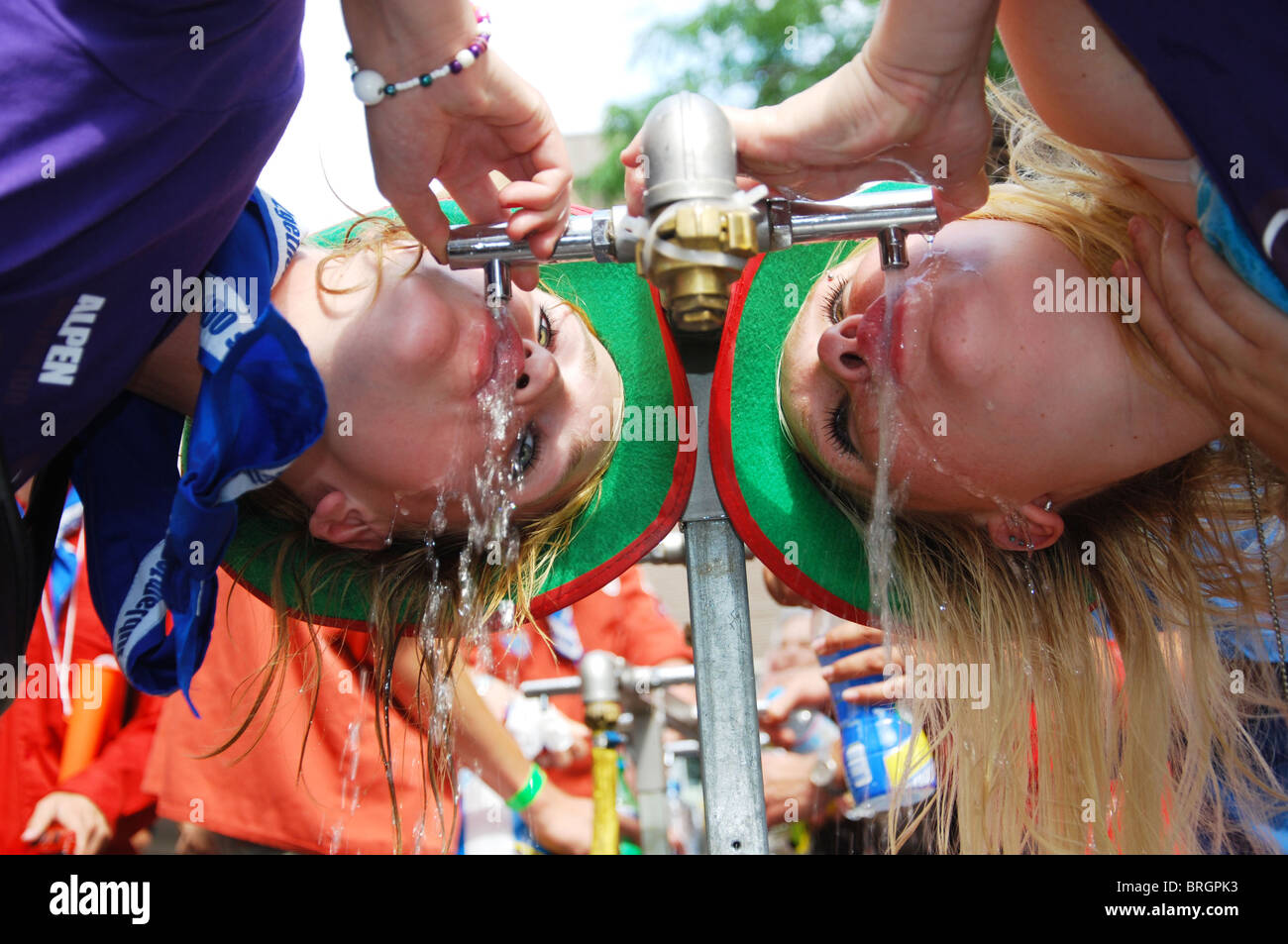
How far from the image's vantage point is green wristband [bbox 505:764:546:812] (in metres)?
2.00

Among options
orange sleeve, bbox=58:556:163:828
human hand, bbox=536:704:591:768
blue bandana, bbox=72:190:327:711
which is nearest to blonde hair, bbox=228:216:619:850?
blue bandana, bbox=72:190:327:711

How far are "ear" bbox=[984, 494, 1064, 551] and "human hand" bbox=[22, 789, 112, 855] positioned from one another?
1.65 meters

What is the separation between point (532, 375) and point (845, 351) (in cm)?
35

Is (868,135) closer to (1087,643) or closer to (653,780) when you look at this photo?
(1087,643)

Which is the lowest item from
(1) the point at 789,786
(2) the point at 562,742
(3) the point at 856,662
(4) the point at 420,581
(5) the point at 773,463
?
(1) the point at 789,786

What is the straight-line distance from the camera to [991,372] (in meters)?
1.21

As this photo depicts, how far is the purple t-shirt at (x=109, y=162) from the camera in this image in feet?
2.62

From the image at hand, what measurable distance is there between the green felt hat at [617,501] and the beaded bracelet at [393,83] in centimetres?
41

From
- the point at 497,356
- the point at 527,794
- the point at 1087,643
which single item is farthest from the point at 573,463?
the point at 527,794

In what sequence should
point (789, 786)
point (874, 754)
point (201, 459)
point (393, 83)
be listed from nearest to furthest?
point (393, 83) → point (201, 459) → point (874, 754) → point (789, 786)

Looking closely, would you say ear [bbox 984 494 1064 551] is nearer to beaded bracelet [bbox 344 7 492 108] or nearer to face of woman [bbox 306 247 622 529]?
face of woman [bbox 306 247 622 529]
